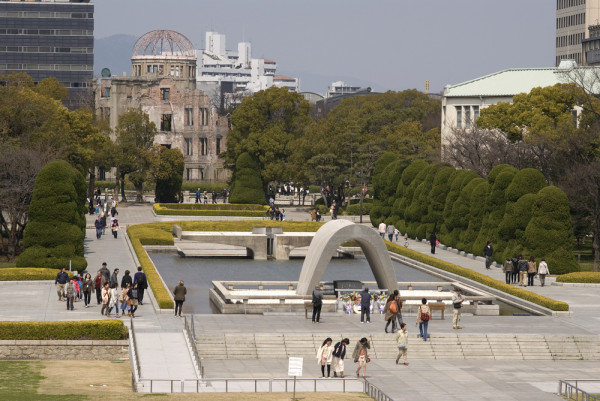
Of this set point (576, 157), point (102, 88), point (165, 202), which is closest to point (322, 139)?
point (165, 202)

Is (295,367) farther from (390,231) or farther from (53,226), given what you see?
(390,231)

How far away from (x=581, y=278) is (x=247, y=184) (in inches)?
2089

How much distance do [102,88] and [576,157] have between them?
113 meters

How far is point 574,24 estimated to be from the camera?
511ft

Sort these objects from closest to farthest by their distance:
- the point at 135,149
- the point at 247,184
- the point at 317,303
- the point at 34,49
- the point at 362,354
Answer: the point at 362,354
the point at 317,303
the point at 247,184
the point at 135,149
the point at 34,49

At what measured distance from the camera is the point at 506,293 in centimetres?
5000

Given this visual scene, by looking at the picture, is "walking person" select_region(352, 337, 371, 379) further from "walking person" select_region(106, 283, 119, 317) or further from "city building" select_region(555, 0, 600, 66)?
"city building" select_region(555, 0, 600, 66)

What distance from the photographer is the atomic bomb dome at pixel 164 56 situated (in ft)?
493

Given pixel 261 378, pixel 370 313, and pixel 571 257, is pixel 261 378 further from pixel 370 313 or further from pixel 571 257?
pixel 571 257

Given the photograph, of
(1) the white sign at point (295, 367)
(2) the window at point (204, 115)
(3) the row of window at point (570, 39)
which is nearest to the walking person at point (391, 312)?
(1) the white sign at point (295, 367)

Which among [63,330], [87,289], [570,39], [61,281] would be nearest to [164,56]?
[570,39]

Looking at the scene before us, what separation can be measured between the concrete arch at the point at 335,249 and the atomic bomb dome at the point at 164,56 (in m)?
102

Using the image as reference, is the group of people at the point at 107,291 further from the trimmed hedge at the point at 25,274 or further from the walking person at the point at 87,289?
the trimmed hedge at the point at 25,274

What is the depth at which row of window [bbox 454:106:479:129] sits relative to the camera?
10281 centimetres
